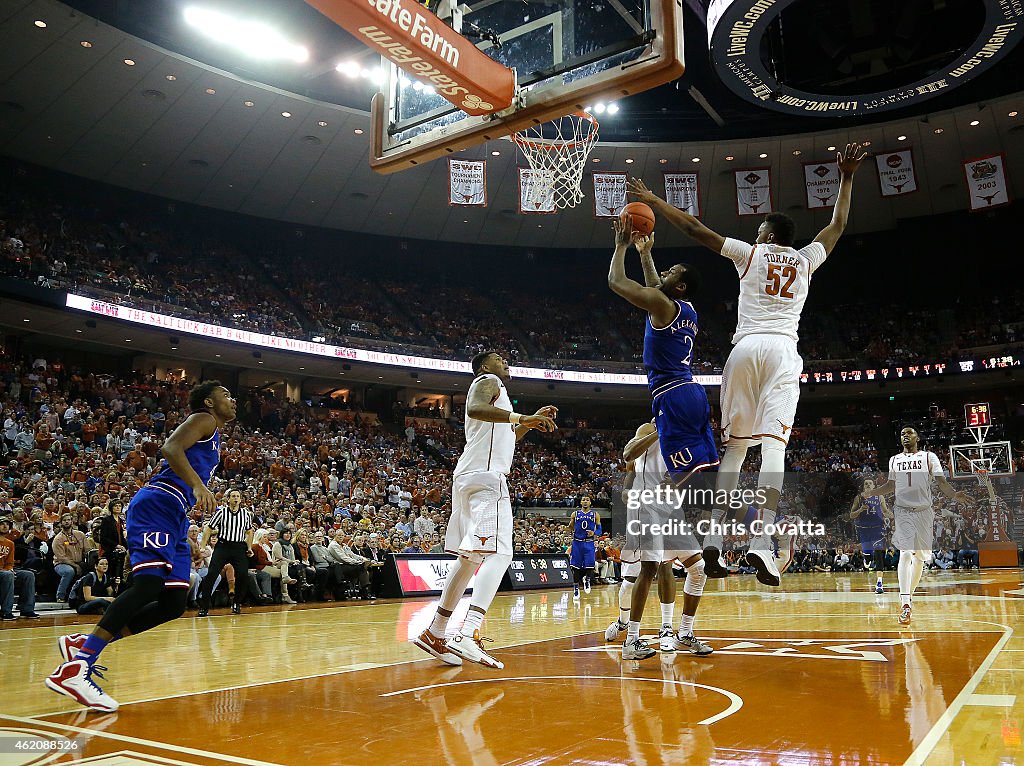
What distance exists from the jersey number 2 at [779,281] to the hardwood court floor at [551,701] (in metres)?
2.23

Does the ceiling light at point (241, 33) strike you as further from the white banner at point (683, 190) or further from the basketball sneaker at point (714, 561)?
the basketball sneaker at point (714, 561)

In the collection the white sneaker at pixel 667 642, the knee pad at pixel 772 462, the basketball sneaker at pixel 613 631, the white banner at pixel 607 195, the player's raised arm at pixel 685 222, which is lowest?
the basketball sneaker at pixel 613 631

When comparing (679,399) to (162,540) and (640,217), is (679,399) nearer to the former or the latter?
(640,217)

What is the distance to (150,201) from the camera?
89.2 ft

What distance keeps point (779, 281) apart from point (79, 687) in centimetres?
437

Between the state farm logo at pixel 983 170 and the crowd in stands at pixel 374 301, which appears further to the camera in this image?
the crowd in stands at pixel 374 301

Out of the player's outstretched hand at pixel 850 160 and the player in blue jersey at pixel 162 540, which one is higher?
the player's outstretched hand at pixel 850 160

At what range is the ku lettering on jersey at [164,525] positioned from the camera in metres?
4.26

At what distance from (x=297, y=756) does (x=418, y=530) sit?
15775 mm

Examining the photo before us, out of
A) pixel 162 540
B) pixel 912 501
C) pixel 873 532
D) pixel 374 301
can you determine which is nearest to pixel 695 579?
pixel 162 540

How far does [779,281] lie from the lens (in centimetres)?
476

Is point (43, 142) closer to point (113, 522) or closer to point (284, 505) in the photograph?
point (284, 505)

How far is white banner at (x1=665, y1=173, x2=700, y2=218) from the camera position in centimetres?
2189

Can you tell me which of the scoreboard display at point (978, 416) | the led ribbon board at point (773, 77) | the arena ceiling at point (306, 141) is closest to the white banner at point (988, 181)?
the arena ceiling at point (306, 141)
